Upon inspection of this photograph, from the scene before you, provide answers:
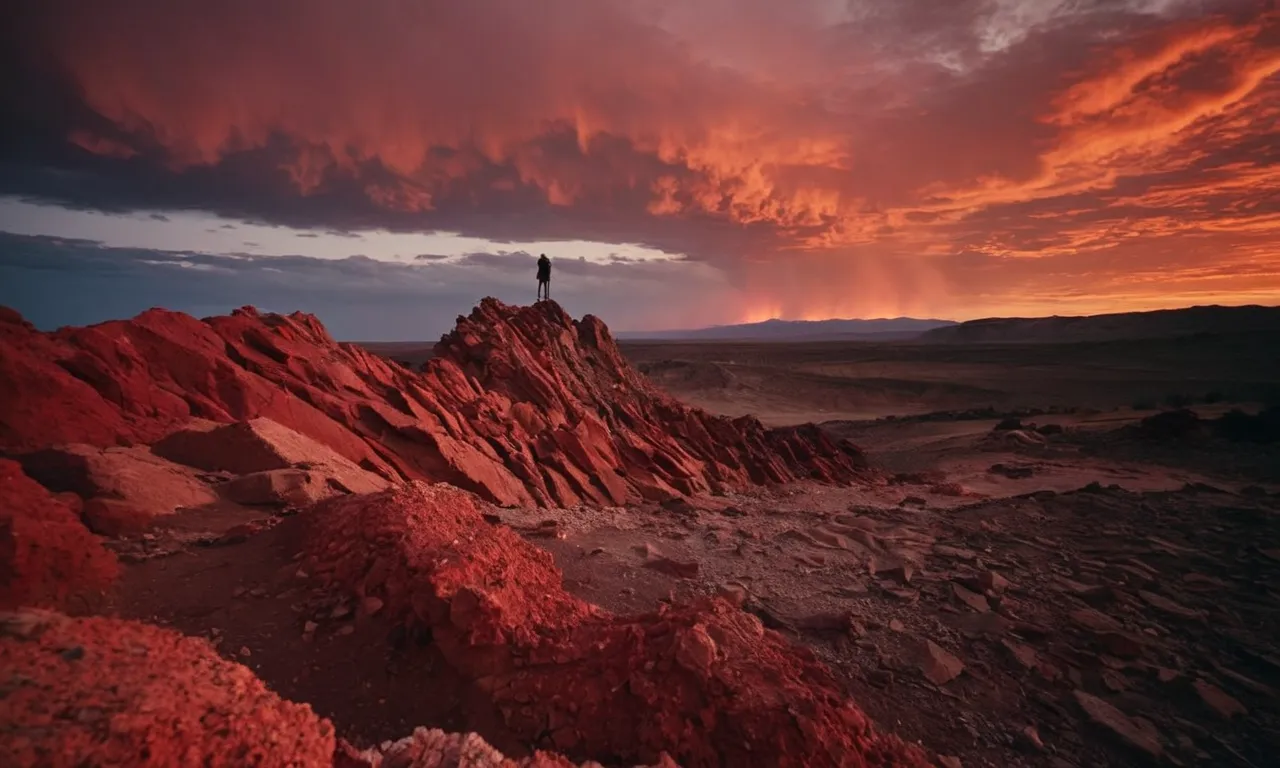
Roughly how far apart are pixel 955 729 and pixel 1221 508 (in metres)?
14.5

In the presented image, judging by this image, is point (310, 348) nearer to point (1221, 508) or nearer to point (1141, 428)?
point (1221, 508)

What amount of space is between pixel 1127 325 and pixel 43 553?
188739 millimetres

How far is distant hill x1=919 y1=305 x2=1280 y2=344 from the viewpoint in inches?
4993

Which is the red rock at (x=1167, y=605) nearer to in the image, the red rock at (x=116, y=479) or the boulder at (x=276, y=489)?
the boulder at (x=276, y=489)

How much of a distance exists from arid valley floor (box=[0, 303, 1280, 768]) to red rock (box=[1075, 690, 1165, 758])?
29 millimetres

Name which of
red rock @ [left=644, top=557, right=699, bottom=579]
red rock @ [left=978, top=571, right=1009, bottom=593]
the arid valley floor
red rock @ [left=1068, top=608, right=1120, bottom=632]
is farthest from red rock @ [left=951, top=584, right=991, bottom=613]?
red rock @ [left=644, top=557, right=699, bottom=579]

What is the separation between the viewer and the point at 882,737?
5410 mm

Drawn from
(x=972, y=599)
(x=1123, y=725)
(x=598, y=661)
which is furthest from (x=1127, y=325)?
(x=598, y=661)

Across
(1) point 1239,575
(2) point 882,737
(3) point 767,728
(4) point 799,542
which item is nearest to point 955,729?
(2) point 882,737

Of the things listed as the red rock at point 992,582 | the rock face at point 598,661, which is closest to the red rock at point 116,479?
the rock face at point 598,661

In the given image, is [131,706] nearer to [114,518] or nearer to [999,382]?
[114,518]

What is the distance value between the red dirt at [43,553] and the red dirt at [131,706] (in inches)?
93.8

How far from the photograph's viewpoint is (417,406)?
16406mm

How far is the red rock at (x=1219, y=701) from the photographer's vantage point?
7.58 m
